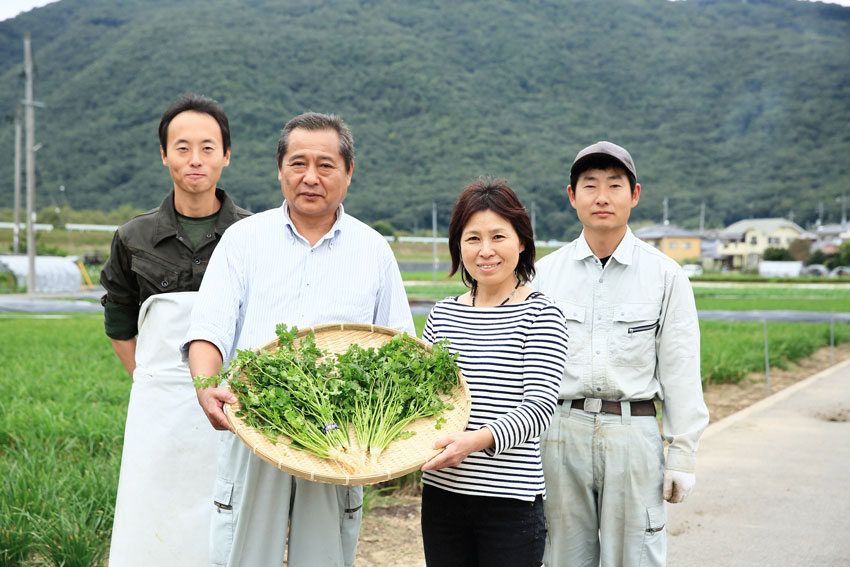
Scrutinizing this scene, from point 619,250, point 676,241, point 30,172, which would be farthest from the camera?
point 676,241

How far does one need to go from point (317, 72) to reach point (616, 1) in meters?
59.2

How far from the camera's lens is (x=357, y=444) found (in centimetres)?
232

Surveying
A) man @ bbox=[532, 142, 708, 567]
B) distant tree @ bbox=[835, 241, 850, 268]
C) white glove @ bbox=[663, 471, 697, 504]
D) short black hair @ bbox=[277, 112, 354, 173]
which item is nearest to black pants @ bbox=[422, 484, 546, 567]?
man @ bbox=[532, 142, 708, 567]

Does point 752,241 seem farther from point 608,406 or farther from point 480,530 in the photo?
point 480,530

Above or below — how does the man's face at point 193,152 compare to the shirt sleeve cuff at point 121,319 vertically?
above

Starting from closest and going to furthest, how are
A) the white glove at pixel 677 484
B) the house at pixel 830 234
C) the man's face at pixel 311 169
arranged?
1. the man's face at pixel 311 169
2. the white glove at pixel 677 484
3. the house at pixel 830 234

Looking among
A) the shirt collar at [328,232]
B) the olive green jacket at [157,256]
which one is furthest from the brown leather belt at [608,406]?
the olive green jacket at [157,256]

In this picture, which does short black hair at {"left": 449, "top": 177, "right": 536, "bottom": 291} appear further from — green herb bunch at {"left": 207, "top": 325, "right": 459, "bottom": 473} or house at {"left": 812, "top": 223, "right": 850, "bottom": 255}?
house at {"left": 812, "top": 223, "right": 850, "bottom": 255}

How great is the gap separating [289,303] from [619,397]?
1.15 metres

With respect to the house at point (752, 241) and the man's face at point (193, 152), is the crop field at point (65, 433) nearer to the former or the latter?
the man's face at point (193, 152)

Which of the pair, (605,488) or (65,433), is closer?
(605,488)

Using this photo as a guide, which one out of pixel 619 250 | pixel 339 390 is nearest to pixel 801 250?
pixel 619 250

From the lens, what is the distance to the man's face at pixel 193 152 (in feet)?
9.92

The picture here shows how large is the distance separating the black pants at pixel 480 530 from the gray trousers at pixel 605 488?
35cm
